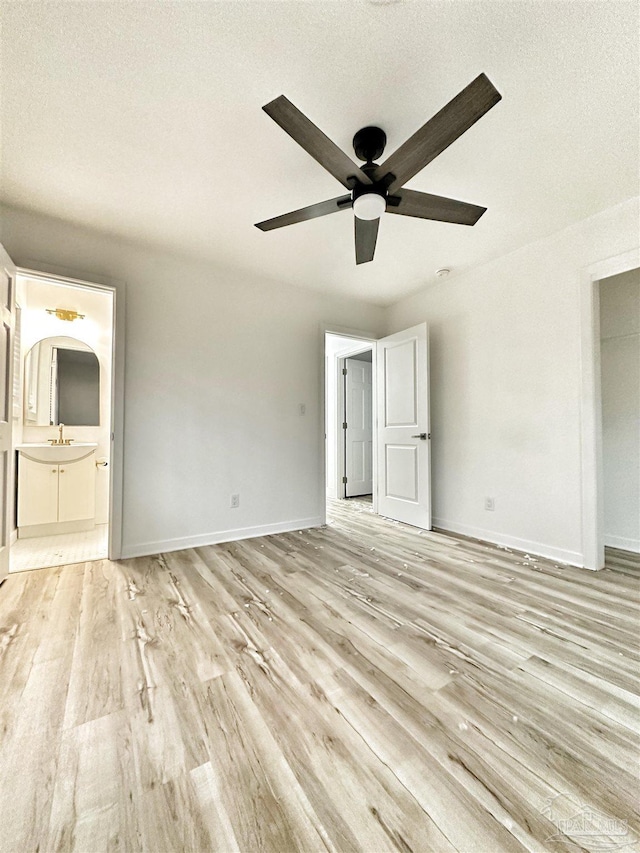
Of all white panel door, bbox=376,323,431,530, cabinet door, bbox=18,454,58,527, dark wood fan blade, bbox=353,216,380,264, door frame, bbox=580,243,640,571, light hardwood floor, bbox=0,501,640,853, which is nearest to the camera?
light hardwood floor, bbox=0,501,640,853

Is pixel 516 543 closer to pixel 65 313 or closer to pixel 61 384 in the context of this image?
pixel 61 384

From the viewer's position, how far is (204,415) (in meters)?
3.18

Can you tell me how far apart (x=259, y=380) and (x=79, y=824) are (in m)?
2.96

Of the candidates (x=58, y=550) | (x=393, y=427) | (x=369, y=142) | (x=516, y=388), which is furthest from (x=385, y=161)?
(x=58, y=550)

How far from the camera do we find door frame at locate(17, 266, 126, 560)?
9.00 ft

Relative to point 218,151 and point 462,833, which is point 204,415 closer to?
point 218,151

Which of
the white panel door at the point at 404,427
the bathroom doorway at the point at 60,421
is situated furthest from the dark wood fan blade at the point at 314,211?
the white panel door at the point at 404,427

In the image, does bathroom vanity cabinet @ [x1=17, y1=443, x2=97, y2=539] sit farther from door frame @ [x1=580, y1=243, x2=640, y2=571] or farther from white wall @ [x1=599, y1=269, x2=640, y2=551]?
A: white wall @ [x1=599, y1=269, x2=640, y2=551]

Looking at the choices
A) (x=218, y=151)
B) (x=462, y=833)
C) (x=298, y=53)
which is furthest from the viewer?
(x=218, y=151)

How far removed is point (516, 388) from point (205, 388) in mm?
2751

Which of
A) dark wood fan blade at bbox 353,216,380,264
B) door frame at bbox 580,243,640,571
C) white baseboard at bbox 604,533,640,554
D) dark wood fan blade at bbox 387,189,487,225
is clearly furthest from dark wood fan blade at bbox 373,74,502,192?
white baseboard at bbox 604,533,640,554

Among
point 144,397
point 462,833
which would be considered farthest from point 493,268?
point 462,833

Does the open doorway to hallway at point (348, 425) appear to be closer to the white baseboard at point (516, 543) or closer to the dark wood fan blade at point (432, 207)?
the white baseboard at point (516, 543)

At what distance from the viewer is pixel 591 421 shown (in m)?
2.56
